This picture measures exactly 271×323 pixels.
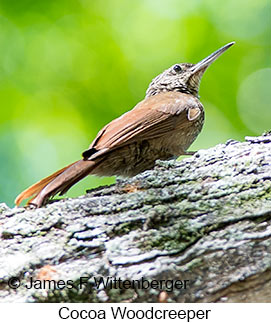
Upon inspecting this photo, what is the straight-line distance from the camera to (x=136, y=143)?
3484mm

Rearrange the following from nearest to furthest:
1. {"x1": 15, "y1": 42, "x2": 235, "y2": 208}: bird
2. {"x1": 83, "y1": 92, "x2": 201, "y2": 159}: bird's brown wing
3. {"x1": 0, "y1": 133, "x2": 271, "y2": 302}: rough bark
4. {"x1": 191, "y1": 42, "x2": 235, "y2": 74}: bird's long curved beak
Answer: {"x1": 0, "y1": 133, "x2": 271, "y2": 302}: rough bark
{"x1": 15, "y1": 42, "x2": 235, "y2": 208}: bird
{"x1": 83, "y1": 92, "x2": 201, "y2": 159}: bird's brown wing
{"x1": 191, "y1": 42, "x2": 235, "y2": 74}: bird's long curved beak

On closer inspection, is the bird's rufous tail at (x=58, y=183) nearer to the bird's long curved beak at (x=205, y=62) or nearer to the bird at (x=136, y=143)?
A: the bird at (x=136, y=143)

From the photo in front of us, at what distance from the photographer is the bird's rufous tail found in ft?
8.99

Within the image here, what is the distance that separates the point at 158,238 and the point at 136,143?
4.53 ft

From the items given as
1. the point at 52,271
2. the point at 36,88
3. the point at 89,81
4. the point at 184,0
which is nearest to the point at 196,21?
the point at 184,0

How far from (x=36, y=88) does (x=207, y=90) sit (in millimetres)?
1714

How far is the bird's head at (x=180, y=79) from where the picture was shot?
15.2 ft

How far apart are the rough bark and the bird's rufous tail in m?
0.20

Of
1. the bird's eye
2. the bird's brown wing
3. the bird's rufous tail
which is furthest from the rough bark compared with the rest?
the bird's eye

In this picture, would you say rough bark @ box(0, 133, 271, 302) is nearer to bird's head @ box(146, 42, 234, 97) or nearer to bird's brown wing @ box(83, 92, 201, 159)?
bird's brown wing @ box(83, 92, 201, 159)

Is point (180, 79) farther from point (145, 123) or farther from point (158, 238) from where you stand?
point (158, 238)

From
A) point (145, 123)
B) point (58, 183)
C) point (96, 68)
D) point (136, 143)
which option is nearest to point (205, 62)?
point (96, 68)

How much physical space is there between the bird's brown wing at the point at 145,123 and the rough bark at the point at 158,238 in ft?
2.40

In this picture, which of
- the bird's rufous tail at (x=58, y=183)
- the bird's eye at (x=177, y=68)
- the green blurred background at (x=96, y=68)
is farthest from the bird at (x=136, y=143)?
the green blurred background at (x=96, y=68)
